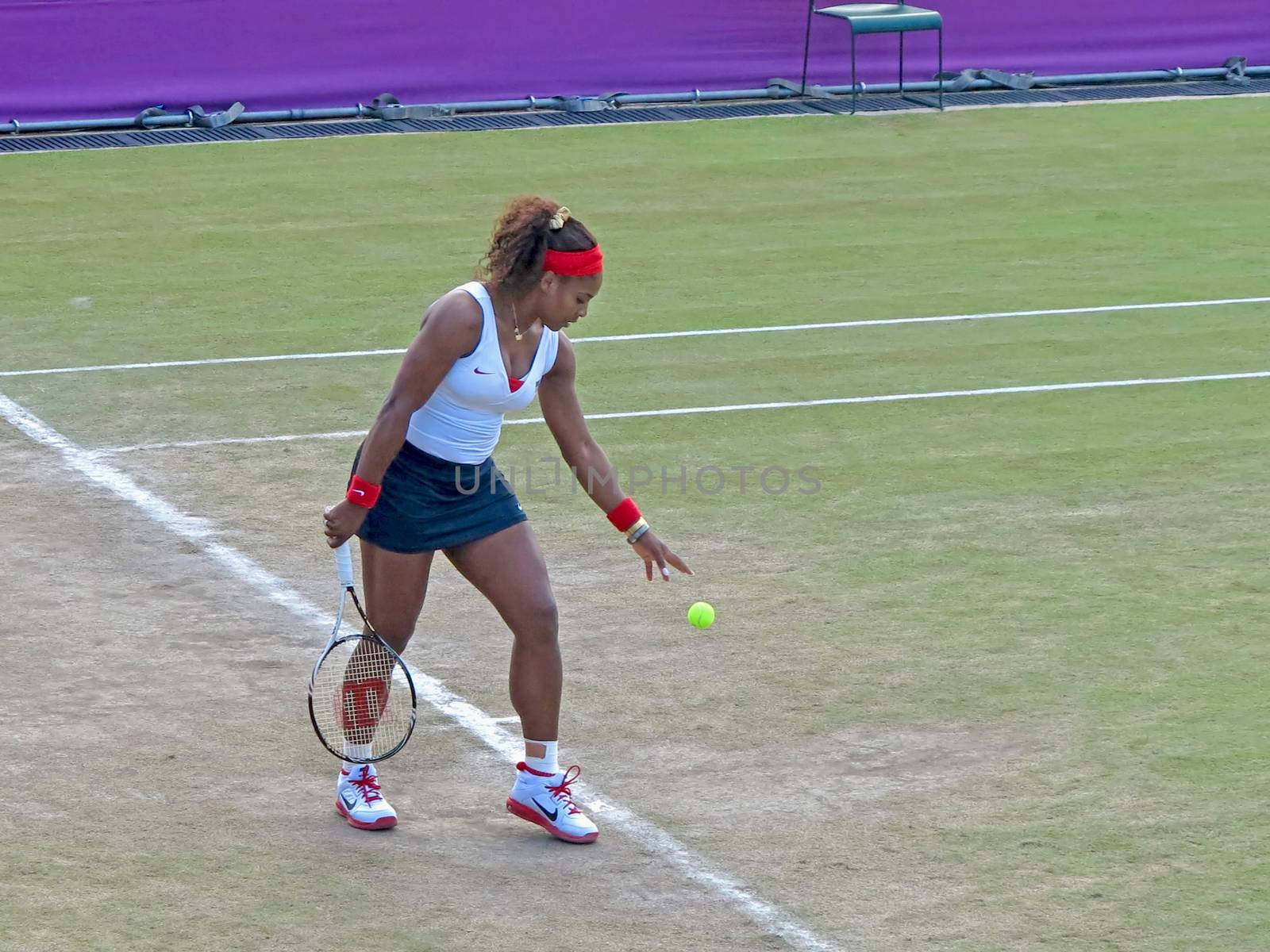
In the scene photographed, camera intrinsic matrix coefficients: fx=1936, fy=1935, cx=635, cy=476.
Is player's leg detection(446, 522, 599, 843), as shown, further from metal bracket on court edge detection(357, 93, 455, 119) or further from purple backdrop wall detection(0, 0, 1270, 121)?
metal bracket on court edge detection(357, 93, 455, 119)

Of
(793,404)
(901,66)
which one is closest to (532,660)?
(793,404)

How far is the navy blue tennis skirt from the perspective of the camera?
593 cm

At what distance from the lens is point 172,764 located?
655 cm

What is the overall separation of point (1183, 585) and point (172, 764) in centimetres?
437

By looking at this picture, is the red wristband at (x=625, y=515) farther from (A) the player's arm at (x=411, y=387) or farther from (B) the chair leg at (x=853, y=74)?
(B) the chair leg at (x=853, y=74)

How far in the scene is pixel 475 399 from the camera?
19.4ft

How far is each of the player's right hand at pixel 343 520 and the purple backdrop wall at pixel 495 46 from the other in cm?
1404

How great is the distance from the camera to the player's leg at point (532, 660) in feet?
19.6

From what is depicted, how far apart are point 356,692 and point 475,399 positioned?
1.02 metres

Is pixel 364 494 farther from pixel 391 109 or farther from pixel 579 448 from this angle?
pixel 391 109

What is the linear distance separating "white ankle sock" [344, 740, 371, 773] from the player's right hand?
728 millimetres

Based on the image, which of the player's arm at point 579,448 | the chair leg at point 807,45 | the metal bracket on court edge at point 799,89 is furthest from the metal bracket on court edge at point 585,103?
the player's arm at point 579,448

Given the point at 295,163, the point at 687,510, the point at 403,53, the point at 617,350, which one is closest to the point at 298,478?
the point at 687,510

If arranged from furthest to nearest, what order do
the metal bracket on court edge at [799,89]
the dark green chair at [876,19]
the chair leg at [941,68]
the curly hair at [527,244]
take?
the metal bracket on court edge at [799,89] → the chair leg at [941,68] → the dark green chair at [876,19] → the curly hair at [527,244]
